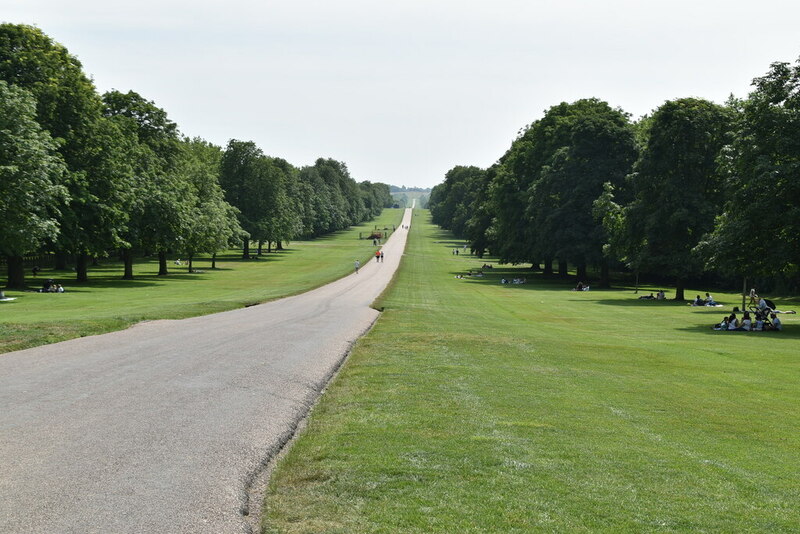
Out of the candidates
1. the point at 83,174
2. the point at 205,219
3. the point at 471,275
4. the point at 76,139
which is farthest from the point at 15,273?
the point at 471,275

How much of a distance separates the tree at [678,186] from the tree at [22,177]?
37.1m

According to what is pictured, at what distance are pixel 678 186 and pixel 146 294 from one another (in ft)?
118

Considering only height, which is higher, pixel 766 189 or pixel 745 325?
pixel 766 189

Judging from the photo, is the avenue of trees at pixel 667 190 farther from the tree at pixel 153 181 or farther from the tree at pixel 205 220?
the tree at pixel 153 181

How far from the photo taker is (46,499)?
7234 millimetres

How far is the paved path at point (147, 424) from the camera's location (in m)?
7.10

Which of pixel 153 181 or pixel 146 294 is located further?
pixel 153 181

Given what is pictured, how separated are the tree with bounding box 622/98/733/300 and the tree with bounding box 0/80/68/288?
37093 millimetres

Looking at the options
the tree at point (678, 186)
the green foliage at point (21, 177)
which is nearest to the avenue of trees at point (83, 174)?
the green foliage at point (21, 177)

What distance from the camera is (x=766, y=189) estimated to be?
32.8 m

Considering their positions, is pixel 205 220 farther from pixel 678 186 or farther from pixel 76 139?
pixel 678 186

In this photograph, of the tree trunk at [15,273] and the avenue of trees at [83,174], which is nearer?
the avenue of trees at [83,174]

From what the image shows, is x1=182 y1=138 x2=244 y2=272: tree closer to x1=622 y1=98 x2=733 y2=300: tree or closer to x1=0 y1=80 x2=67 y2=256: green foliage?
x1=0 y1=80 x2=67 y2=256: green foliage

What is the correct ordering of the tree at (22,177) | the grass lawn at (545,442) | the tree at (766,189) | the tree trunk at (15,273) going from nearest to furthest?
the grass lawn at (545,442), the tree at (766,189), the tree at (22,177), the tree trunk at (15,273)
